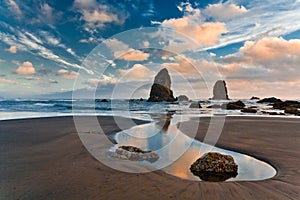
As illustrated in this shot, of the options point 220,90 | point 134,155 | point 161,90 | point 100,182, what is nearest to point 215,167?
point 134,155

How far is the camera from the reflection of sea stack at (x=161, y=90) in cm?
8119

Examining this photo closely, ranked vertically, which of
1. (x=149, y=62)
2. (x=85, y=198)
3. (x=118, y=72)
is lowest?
(x=85, y=198)

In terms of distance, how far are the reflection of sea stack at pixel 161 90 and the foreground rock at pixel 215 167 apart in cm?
7382

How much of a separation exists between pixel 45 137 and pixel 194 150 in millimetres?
6145

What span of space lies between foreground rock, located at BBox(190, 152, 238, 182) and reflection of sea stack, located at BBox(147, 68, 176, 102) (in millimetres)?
73817

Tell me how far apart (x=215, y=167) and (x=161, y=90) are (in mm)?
78422

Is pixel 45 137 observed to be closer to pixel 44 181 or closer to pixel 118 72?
pixel 44 181

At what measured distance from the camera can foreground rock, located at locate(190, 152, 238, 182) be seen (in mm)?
4722

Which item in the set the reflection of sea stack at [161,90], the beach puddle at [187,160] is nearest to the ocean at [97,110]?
the beach puddle at [187,160]

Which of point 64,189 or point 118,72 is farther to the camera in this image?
point 118,72

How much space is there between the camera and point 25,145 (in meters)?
7.23

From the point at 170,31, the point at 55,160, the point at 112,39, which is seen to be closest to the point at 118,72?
the point at 112,39

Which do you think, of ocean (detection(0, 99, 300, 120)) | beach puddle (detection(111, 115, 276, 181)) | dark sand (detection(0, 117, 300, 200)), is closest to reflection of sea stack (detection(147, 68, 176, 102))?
ocean (detection(0, 99, 300, 120))

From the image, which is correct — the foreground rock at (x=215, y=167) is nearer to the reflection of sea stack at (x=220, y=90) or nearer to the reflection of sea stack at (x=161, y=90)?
the reflection of sea stack at (x=161, y=90)
